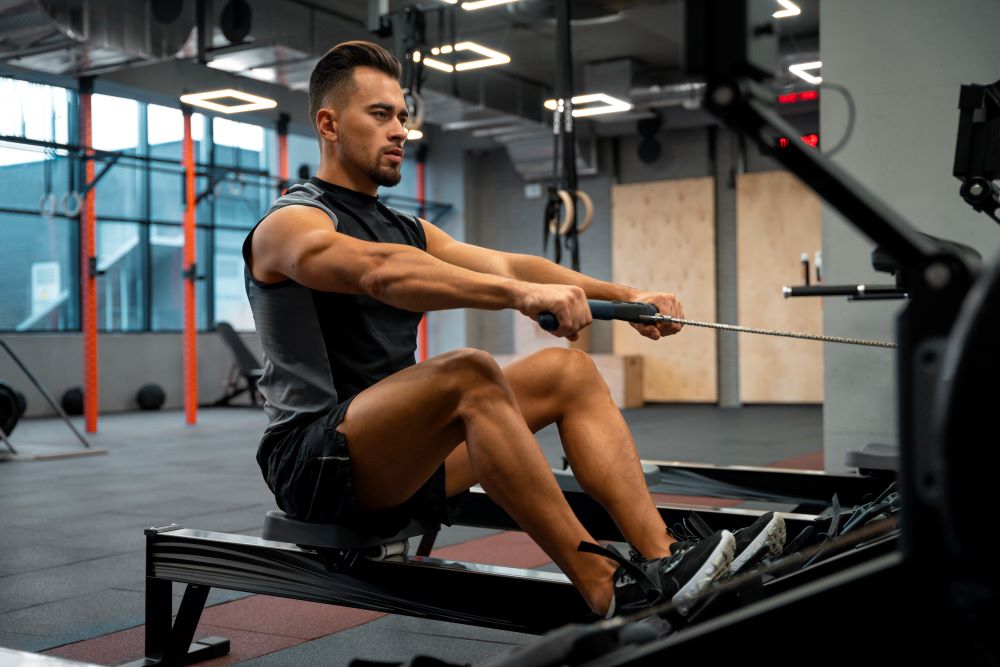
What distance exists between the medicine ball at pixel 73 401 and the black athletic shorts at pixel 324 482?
8.54 metres

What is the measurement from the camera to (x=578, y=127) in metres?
11.0

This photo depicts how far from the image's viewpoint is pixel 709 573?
4.70ft

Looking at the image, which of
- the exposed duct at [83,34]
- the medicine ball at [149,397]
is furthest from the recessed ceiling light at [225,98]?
the medicine ball at [149,397]

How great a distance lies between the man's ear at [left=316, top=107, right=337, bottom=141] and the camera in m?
1.98

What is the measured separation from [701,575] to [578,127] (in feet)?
32.7

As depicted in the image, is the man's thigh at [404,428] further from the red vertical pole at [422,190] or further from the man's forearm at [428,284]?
the red vertical pole at [422,190]

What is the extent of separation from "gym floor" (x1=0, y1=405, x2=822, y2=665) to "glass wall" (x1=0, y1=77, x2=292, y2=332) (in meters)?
2.35

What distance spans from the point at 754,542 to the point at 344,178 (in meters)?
1.04


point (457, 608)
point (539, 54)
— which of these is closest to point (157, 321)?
point (539, 54)

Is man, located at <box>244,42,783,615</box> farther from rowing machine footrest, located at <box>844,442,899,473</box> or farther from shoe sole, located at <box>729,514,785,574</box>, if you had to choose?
rowing machine footrest, located at <box>844,442,899,473</box>

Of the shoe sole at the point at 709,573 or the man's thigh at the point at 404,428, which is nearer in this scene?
the shoe sole at the point at 709,573

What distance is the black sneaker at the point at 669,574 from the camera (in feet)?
4.71

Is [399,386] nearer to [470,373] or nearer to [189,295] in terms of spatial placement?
[470,373]

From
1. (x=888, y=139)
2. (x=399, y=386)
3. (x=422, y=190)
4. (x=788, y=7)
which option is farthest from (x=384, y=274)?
(x=422, y=190)
